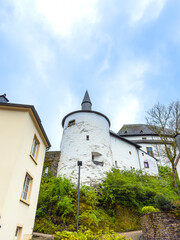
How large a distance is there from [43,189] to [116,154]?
9891mm

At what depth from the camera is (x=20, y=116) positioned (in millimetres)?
7965

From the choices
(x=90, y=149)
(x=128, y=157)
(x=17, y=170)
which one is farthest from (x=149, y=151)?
(x=17, y=170)

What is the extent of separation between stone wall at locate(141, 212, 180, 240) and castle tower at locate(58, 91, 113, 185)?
7.31m

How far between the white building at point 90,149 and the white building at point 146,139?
22.4 ft

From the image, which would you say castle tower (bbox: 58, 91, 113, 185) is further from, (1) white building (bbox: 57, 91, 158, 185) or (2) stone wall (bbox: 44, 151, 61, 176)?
(2) stone wall (bbox: 44, 151, 61, 176)

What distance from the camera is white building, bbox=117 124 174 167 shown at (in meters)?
28.3

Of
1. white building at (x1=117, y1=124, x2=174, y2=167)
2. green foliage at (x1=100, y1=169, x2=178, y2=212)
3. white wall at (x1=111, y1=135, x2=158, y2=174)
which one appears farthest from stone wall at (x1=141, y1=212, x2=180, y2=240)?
white building at (x1=117, y1=124, x2=174, y2=167)

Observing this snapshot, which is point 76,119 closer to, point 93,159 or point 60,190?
point 93,159

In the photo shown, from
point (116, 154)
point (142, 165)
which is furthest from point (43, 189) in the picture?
point (142, 165)

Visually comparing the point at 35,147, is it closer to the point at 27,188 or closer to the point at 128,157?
the point at 27,188

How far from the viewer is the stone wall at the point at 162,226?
839cm

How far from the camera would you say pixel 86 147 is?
17.7 m

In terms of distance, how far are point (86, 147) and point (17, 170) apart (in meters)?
10.9

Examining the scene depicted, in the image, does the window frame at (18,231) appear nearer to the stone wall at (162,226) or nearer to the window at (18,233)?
the window at (18,233)
